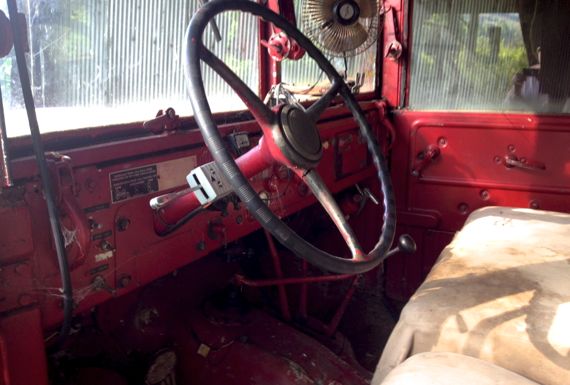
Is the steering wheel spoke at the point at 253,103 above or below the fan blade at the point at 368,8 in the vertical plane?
below

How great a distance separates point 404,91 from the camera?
8.63 ft

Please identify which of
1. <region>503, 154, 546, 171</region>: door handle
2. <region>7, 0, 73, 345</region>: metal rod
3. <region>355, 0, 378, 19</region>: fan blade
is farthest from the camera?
<region>503, 154, 546, 171</region>: door handle

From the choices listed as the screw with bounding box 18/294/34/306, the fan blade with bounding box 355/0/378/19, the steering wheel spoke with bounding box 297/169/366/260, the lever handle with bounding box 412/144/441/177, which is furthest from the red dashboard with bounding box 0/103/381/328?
the lever handle with bounding box 412/144/441/177

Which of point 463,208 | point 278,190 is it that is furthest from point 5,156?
point 463,208

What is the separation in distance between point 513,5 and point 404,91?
1.96ft

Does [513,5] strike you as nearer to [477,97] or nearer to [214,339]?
[477,97]

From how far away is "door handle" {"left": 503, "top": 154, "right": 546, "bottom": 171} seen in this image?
2344 mm

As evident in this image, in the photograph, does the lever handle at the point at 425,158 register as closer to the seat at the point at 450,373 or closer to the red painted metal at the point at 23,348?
the seat at the point at 450,373

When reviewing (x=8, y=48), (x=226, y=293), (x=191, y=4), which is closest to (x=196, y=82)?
(x=8, y=48)

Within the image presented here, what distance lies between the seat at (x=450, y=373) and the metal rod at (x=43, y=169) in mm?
734

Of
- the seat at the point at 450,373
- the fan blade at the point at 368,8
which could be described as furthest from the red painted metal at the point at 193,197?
the fan blade at the point at 368,8

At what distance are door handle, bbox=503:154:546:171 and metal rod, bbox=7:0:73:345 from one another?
1953mm

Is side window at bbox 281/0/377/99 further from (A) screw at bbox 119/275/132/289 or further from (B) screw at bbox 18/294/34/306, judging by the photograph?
(B) screw at bbox 18/294/34/306

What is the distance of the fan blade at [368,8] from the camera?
87.7 inches
